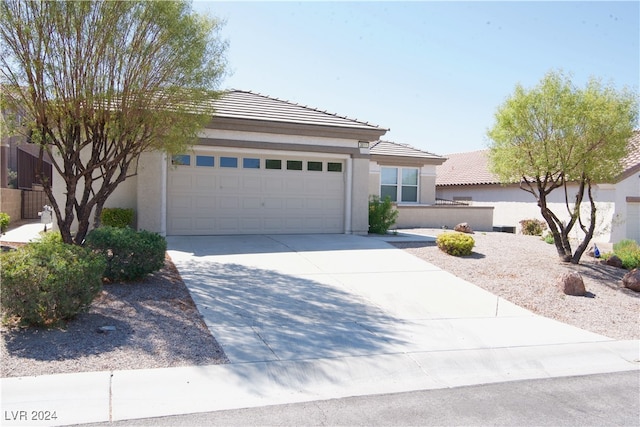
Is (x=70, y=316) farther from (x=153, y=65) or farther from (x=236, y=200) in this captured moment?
(x=236, y=200)

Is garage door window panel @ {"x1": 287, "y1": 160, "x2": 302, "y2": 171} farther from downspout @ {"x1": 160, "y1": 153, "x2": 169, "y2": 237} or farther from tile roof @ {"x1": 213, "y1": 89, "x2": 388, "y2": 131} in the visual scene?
downspout @ {"x1": 160, "y1": 153, "x2": 169, "y2": 237}

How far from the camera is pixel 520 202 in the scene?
26922 millimetres

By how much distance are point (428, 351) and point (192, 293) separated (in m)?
4.26

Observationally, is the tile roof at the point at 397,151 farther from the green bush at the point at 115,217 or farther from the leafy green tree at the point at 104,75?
the leafy green tree at the point at 104,75

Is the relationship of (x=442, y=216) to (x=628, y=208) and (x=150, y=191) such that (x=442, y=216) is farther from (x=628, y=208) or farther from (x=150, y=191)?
(x=150, y=191)

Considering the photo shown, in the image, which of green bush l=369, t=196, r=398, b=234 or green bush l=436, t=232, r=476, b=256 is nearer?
green bush l=436, t=232, r=476, b=256

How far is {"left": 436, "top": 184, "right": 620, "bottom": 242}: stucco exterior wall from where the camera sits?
21.1 meters

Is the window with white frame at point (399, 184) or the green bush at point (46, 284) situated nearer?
the green bush at point (46, 284)

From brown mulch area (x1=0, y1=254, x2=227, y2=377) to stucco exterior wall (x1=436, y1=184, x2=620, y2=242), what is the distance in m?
17.6

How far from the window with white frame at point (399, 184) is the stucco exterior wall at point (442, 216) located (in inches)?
114

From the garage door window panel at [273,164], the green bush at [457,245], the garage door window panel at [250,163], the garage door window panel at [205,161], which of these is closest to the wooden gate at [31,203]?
the garage door window panel at [205,161]

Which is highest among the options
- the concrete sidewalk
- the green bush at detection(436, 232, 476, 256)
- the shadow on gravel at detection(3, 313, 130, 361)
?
the green bush at detection(436, 232, 476, 256)

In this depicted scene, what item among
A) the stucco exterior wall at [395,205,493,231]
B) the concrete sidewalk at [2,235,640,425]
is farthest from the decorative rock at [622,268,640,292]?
the stucco exterior wall at [395,205,493,231]

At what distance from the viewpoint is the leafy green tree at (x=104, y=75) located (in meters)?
8.73
